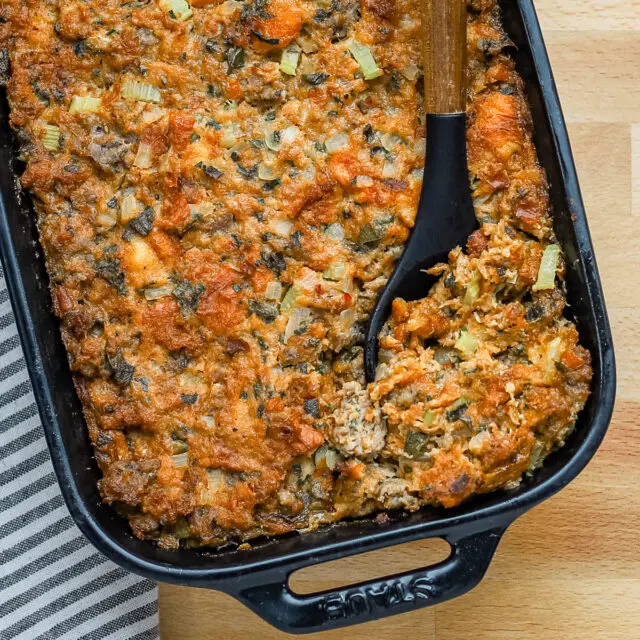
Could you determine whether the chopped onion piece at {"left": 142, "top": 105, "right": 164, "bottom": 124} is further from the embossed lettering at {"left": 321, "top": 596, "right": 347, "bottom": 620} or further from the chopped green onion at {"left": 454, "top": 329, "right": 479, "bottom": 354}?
the embossed lettering at {"left": 321, "top": 596, "right": 347, "bottom": 620}

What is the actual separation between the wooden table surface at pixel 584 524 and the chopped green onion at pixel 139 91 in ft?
4.59

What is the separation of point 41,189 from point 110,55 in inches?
18.1

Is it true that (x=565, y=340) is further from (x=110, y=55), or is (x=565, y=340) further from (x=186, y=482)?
(x=110, y=55)

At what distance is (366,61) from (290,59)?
0.23 metres

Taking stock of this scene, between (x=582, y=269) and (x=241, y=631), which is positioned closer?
(x=582, y=269)

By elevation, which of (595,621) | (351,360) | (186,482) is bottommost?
(595,621)

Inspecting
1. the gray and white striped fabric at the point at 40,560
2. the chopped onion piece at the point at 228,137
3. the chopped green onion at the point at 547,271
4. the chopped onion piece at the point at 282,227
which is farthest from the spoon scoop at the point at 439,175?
the gray and white striped fabric at the point at 40,560

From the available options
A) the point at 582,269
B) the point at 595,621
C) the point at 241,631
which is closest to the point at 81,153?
the point at 582,269

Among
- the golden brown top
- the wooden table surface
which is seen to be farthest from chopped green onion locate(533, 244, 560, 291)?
the wooden table surface

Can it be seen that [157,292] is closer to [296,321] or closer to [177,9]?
[296,321]

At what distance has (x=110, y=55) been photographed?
265cm

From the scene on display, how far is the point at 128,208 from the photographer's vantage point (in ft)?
8.52

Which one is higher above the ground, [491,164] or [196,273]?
[491,164]

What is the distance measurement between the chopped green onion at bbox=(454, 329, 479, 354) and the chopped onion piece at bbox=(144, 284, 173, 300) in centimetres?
87
